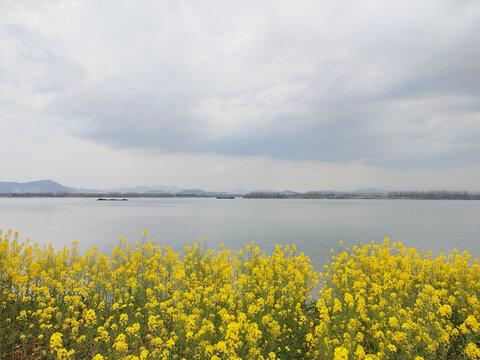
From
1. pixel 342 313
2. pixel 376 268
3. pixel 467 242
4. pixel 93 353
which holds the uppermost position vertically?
pixel 376 268

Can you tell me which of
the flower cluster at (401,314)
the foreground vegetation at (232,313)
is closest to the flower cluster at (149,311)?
the foreground vegetation at (232,313)

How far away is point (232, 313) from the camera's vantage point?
6230 millimetres

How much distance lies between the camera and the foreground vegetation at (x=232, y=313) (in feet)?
15.7

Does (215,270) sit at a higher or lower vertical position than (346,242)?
higher

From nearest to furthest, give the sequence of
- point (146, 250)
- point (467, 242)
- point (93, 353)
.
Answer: point (93, 353), point (146, 250), point (467, 242)

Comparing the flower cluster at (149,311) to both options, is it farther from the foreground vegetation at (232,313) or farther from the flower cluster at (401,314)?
the flower cluster at (401,314)

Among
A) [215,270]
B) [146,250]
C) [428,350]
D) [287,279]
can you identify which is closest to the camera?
[428,350]

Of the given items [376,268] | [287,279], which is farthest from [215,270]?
[376,268]

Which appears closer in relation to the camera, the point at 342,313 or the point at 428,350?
the point at 428,350

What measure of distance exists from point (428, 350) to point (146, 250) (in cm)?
883

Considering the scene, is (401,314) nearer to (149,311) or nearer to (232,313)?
(232,313)

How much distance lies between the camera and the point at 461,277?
23.5 ft

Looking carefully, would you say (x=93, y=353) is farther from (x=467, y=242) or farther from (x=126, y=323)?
(x=467, y=242)

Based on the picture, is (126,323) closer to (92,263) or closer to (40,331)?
(40,331)
